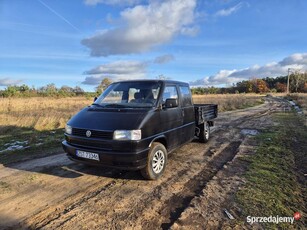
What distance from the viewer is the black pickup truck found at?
470cm

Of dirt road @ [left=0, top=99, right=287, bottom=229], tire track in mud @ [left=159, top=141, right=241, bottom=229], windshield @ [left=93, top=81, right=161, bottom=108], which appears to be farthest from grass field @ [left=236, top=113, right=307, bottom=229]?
windshield @ [left=93, top=81, right=161, bottom=108]

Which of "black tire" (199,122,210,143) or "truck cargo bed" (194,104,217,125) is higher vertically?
"truck cargo bed" (194,104,217,125)

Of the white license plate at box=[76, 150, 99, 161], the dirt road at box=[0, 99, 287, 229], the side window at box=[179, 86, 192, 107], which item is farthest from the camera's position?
the side window at box=[179, 86, 192, 107]

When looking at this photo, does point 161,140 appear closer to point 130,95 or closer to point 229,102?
point 130,95

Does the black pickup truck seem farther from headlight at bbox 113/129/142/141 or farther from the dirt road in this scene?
the dirt road

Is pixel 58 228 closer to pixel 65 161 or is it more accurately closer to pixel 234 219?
pixel 234 219

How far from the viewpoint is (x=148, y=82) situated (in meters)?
6.09

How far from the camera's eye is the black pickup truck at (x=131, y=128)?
→ 4.70 metres

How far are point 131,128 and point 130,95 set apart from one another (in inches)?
59.9

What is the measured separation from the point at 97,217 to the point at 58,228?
554 mm

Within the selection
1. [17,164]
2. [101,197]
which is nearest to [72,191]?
[101,197]

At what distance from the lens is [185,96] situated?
7.16 meters

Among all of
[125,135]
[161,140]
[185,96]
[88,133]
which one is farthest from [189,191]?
[185,96]

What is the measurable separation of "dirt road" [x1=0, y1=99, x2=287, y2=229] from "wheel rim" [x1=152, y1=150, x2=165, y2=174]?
0.23 metres
